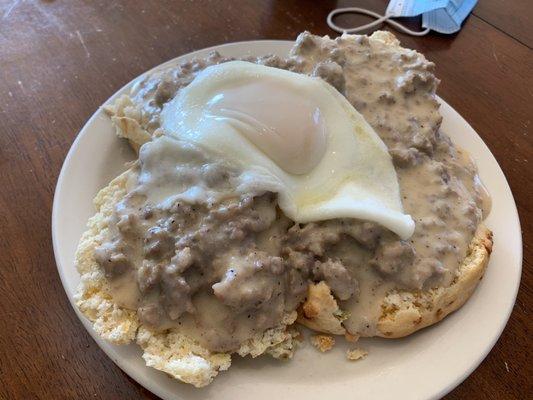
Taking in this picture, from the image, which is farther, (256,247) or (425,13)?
(425,13)

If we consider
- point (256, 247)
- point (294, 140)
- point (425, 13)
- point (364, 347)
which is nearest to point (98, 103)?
point (294, 140)

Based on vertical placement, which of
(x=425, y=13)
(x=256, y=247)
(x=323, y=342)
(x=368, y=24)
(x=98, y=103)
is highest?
(x=425, y=13)

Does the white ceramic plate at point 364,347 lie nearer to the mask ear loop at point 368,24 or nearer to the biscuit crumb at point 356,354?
the biscuit crumb at point 356,354

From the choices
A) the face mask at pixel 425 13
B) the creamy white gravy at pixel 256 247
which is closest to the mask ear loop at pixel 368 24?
the face mask at pixel 425 13

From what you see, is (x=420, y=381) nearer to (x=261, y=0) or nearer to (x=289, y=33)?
(x=289, y=33)

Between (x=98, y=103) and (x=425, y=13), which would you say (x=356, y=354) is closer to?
(x=98, y=103)

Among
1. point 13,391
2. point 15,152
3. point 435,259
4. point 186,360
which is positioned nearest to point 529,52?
point 435,259
